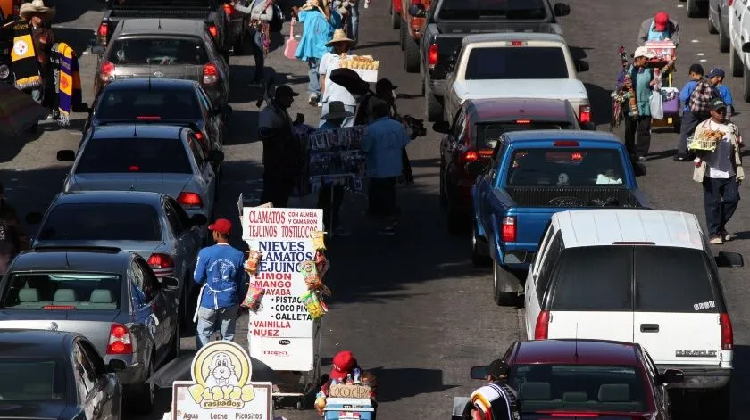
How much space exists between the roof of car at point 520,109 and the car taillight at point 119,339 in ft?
26.9

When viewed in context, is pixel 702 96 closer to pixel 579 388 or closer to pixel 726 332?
pixel 726 332

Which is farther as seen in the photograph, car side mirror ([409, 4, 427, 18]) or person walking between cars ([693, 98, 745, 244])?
car side mirror ([409, 4, 427, 18])

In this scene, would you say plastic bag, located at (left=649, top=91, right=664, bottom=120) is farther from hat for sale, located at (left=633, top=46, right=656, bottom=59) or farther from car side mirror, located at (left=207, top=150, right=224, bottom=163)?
car side mirror, located at (left=207, top=150, right=224, bottom=163)

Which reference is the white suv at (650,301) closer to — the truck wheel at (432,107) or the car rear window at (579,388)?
the car rear window at (579,388)

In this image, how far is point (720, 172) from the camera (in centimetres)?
2386

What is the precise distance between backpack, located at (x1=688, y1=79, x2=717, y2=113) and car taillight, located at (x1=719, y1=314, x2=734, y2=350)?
11732 millimetres

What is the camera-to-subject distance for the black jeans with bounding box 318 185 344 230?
2480cm

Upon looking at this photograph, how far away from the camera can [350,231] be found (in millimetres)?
25703

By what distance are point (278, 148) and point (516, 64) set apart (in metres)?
5.29

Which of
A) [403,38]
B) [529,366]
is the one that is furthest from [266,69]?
[529,366]

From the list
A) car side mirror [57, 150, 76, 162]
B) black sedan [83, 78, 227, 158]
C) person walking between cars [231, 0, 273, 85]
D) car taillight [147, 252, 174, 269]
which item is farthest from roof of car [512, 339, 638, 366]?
person walking between cars [231, 0, 273, 85]

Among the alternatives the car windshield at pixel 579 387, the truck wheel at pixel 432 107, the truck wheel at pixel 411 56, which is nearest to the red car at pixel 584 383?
the car windshield at pixel 579 387

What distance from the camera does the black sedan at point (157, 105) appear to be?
26.5m

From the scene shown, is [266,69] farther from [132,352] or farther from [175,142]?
[132,352]
